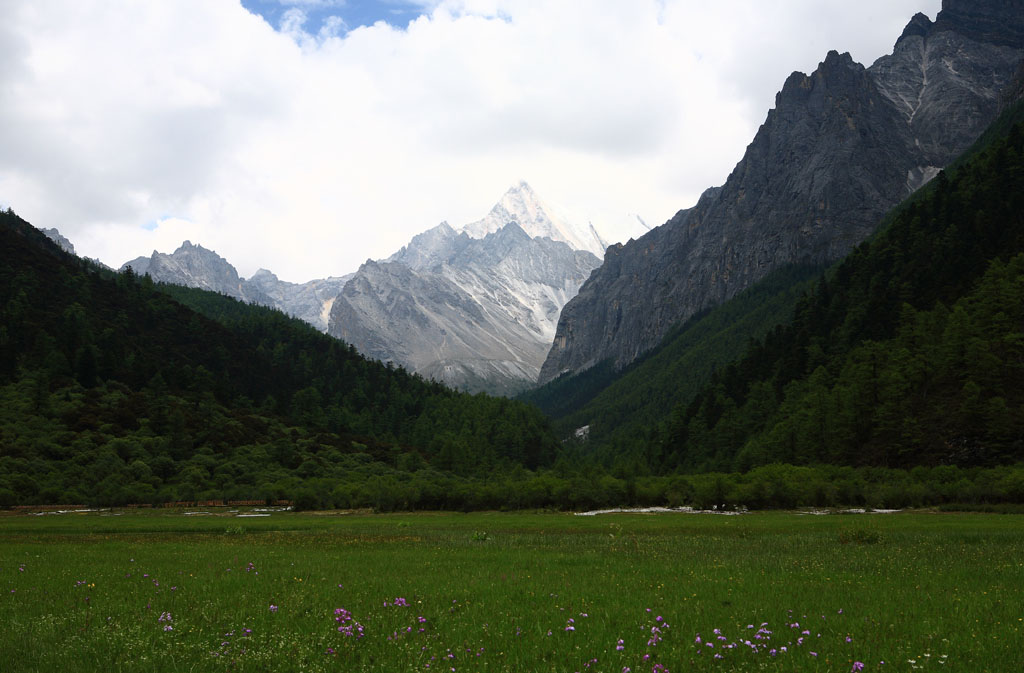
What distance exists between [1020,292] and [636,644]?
11005 cm

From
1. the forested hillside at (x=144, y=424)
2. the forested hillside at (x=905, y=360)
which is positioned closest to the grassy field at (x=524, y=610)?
the forested hillside at (x=905, y=360)

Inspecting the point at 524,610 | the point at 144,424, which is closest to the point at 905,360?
the point at 524,610

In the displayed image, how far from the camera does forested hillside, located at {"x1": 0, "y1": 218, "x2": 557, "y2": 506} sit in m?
102

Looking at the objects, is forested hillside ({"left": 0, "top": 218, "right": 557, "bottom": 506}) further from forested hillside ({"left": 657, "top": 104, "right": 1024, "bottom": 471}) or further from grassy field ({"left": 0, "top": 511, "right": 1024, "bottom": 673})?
grassy field ({"left": 0, "top": 511, "right": 1024, "bottom": 673})

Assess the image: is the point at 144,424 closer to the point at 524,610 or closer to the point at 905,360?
the point at 524,610

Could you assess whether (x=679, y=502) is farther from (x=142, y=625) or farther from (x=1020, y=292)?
(x=142, y=625)

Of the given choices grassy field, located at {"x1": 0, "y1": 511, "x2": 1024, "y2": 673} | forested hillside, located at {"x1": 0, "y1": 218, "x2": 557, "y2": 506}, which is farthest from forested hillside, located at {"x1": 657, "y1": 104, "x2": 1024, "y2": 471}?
grassy field, located at {"x1": 0, "y1": 511, "x2": 1024, "y2": 673}

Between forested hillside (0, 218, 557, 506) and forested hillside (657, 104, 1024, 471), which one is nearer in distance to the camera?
forested hillside (657, 104, 1024, 471)

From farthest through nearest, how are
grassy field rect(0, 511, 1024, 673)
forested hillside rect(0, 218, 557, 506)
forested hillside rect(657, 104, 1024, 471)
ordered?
forested hillside rect(0, 218, 557, 506) → forested hillside rect(657, 104, 1024, 471) → grassy field rect(0, 511, 1024, 673)

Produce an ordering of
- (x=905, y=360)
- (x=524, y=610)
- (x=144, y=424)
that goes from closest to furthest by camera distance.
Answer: (x=524, y=610)
(x=905, y=360)
(x=144, y=424)

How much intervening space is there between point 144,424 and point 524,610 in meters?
132

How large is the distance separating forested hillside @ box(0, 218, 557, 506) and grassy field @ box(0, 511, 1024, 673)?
76.7 meters

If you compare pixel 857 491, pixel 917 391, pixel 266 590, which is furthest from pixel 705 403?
pixel 266 590

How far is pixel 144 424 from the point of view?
126m
